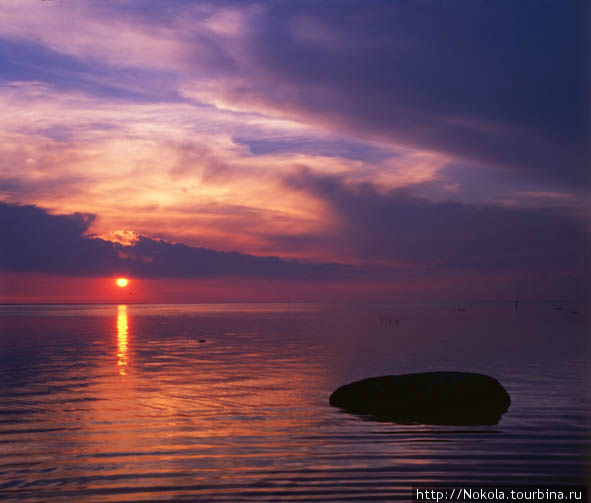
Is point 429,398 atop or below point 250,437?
atop

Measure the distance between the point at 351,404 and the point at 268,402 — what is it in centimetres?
368

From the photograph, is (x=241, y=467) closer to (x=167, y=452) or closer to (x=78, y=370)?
(x=167, y=452)

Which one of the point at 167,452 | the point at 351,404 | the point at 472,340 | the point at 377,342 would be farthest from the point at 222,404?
the point at 472,340

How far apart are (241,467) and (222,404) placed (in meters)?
8.85

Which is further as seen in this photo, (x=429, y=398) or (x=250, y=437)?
(x=429, y=398)

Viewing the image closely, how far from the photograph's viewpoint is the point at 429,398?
21.5 metres

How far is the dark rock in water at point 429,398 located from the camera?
2095 cm

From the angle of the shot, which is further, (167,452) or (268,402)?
(268,402)

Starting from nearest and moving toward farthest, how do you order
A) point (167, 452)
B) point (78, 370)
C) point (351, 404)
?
point (167, 452) < point (351, 404) < point (78, 370)

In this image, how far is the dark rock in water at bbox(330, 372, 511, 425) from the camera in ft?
68.7

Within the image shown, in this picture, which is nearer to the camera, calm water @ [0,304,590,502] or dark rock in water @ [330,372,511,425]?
calm water @ [0,304,590,502]

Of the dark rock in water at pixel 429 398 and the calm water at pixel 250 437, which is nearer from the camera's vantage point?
the calm water at pixel 250 437

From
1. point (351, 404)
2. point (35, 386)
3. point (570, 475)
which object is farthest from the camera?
point (35, 386)

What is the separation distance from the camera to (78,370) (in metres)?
34.8
